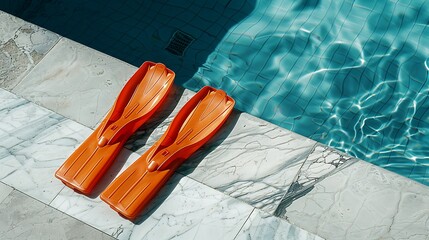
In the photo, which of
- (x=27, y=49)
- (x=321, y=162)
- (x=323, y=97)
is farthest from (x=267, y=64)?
(x=27, y=49)

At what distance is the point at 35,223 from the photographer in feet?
12.8

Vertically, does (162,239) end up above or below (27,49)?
below

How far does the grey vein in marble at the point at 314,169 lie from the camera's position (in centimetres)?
390

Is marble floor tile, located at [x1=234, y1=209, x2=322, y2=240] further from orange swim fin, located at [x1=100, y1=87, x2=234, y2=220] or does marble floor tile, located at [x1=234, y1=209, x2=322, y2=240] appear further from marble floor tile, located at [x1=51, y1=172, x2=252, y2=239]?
orange swim fin, located at [x1=100, y1=87, x2=234, y2=220]

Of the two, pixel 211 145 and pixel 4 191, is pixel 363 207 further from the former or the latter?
pixel 4 191

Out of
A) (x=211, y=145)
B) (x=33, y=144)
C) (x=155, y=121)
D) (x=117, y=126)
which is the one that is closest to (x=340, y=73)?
(x=211, y=145)

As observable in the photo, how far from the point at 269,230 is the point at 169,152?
2.30 feet

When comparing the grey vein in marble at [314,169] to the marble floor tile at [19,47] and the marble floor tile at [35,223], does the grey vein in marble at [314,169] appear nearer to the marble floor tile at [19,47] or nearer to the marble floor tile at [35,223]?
the marble floor tile at [35,223]

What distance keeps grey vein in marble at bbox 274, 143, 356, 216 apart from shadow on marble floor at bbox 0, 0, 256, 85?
52.7 inches

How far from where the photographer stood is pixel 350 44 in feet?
16.4

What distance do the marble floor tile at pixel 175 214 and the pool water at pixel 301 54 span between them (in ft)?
3.39

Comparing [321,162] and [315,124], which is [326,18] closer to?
[315,124]

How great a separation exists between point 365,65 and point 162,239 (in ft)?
6.53

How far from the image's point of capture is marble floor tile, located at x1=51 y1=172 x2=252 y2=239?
150 inches
